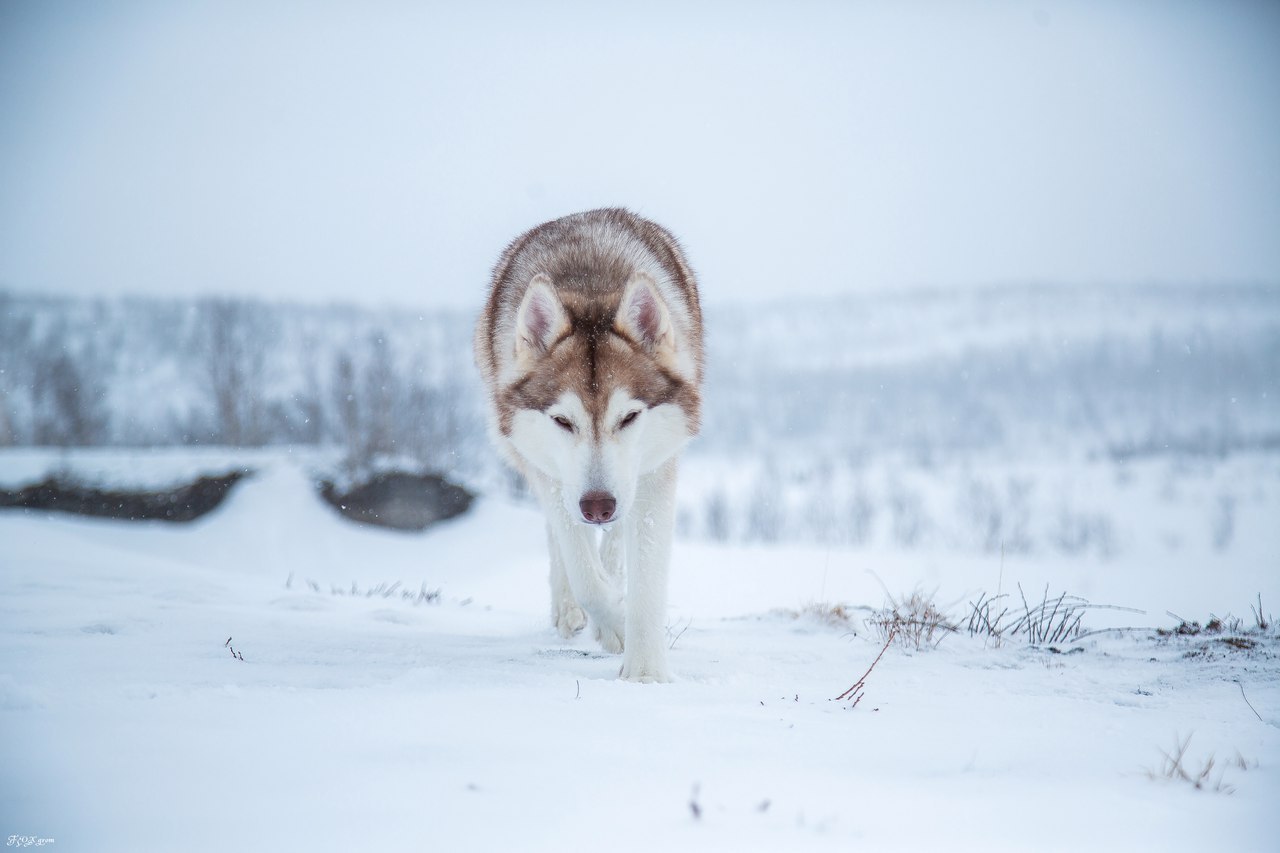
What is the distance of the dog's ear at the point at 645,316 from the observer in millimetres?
3367

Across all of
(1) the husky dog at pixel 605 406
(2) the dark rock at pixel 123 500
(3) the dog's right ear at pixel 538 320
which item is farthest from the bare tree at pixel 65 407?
(3) the dog's right ear at pixel 538 320

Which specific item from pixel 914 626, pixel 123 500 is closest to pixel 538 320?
pixel 914 626

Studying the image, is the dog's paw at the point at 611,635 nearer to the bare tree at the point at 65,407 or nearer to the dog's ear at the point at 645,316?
the dog's ear at the point at 645,316

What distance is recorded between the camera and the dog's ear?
3.37 meters

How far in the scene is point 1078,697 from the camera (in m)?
2.79

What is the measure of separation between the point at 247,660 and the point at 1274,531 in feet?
91.1

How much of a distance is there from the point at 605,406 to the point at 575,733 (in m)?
1.55

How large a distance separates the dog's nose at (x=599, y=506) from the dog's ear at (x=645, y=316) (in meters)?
0.81

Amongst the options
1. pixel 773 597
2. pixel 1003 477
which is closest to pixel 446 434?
Answer: pixel 773 597

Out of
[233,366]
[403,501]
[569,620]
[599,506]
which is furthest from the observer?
[233,366]

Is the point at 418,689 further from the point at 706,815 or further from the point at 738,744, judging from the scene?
the point at 706,815

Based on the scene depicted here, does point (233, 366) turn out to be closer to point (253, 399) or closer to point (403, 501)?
point (253, 399)

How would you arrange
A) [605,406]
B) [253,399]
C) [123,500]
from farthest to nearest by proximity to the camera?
1. [253,399]
2. [123,500]
3. [605,406]

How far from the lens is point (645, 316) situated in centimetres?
348
